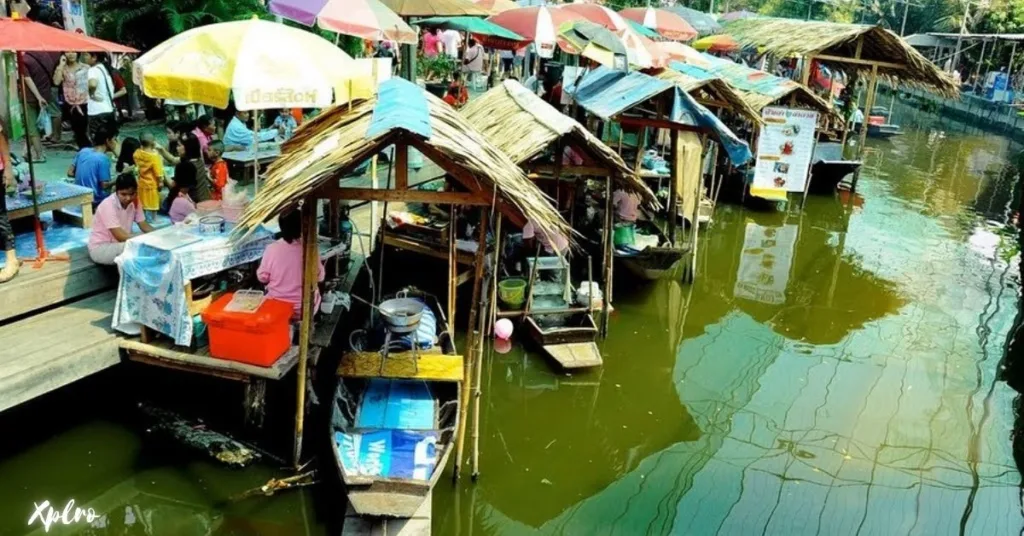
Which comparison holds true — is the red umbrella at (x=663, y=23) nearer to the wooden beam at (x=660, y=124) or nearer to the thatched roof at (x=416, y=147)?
the wooden beam at (x=660, y=124)

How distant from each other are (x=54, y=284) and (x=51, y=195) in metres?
1.30

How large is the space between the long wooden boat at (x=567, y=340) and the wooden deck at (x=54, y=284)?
4499 millimetres

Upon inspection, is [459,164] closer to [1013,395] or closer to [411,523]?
[411,523]

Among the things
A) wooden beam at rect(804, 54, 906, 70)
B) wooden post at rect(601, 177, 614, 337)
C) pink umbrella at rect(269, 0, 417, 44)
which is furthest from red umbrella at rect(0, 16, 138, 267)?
wooden beam at rect(804, 54, 906, 70)

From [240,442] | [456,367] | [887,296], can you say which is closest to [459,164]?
[456,367]

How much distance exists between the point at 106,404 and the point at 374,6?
17.6 ft

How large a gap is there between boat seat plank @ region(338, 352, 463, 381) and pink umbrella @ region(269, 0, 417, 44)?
13.1ft

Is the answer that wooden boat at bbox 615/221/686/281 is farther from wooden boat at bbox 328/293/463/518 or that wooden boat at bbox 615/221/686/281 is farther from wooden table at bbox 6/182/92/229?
wooden table at bbox 6/182/92/229

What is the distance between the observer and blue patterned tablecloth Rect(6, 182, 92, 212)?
727 cm

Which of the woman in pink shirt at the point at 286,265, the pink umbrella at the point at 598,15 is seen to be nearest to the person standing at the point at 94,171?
the woman in pink shirt at the point at 286,265

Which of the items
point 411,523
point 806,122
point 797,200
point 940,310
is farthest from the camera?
point 797,200

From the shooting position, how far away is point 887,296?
11.7m

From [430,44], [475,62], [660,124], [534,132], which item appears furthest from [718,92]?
[430,44]

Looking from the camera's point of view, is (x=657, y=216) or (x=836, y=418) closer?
(x=836, y=418)
